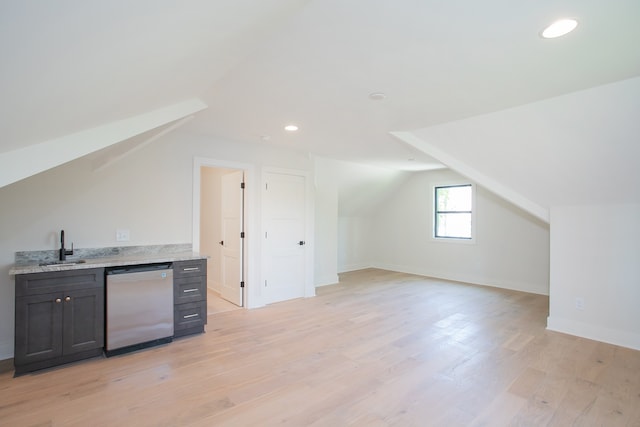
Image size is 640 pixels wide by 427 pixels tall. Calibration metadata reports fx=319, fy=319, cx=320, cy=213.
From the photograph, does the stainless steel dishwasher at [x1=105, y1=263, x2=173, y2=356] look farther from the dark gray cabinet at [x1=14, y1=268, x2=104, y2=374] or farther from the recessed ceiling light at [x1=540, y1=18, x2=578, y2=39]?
the recessed ceiling light at [x1=540, y1=18, x2=578, y2=39]

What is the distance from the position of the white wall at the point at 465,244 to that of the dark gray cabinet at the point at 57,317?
238 inches

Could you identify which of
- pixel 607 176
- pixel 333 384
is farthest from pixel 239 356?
pixel 607 176

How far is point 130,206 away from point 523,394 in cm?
417

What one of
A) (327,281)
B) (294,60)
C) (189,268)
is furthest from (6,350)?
(327,281)

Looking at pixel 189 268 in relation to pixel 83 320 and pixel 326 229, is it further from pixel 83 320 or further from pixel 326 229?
pixel 326 229

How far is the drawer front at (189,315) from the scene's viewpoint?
349 centimetres

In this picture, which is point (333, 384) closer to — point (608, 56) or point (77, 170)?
point (608, 56)

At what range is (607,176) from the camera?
10.4 ft

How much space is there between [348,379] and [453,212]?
506cm

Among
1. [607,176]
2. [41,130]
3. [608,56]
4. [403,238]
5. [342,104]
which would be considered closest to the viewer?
[41,130]

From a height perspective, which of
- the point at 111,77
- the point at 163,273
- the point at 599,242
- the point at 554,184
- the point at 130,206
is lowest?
Answer: the point at 163,273

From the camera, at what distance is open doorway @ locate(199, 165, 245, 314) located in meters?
4.73

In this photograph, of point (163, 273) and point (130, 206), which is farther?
point (130, 206)

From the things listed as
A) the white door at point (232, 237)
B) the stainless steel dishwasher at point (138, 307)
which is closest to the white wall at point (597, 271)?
the white door at point (232, 237)
